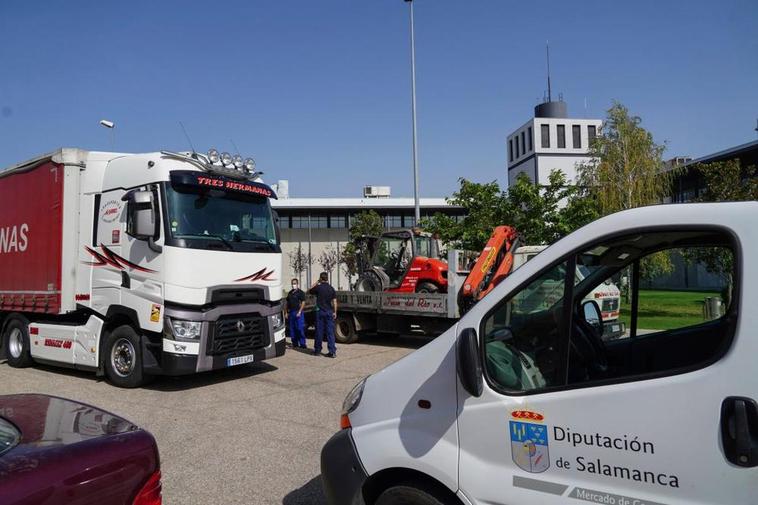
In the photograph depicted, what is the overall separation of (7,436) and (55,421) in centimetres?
32

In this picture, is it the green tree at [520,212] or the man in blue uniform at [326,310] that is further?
the green tree at [520,212]

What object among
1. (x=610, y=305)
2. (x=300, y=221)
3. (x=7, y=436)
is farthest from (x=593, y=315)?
(x=300, y=221)

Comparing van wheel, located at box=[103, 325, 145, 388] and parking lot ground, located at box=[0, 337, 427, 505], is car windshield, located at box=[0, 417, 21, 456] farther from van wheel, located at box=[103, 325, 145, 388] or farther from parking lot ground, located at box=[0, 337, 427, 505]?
van wheel, located at box=[103, 325, 145, 388]

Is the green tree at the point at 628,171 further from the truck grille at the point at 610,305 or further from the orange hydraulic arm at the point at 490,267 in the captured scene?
the truck grille at the point at 610,305

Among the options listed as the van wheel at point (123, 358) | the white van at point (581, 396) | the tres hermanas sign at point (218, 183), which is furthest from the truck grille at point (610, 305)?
the van wheel at point (123, 358)

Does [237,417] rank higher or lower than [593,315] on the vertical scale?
lower

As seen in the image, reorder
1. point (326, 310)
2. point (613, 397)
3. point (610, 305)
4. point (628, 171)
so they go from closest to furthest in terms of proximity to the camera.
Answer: point (613, 397) < point (610, 305) < point (326, 310) < point (628, 171)

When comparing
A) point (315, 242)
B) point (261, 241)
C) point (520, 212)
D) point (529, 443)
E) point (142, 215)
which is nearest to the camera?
point (529, 443)

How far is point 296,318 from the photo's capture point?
43.8ft

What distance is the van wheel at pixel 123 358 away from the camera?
8.34 m

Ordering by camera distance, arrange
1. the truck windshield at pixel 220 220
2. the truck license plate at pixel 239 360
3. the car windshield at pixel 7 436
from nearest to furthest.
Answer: the car windshield at pixel 7 436, the truck windshield at pixel 220 220, the truck license plate at pixel 239 360

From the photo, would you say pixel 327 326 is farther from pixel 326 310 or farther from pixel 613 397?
pixel 613 397

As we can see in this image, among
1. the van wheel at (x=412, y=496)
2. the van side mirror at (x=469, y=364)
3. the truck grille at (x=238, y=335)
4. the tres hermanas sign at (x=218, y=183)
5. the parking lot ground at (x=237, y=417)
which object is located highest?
the tres hermanas sign at (x=218, y=183)

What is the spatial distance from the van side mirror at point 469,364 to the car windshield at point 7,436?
203 cm
